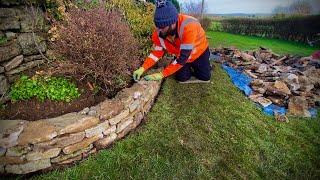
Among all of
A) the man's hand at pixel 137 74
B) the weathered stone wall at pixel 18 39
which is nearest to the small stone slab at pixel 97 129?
the man's hand at pixel 137 74

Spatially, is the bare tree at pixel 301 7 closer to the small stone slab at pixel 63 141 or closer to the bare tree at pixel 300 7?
the bare tree at pixel 300 7

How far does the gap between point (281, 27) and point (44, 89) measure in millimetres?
9915

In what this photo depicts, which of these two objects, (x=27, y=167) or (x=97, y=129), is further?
(x=97, y=129)

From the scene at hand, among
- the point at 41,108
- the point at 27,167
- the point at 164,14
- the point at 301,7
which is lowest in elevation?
the point at 27,167

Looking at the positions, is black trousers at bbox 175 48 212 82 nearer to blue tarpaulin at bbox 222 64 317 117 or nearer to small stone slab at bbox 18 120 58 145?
blue tarpaulin at bbox 222 64 317 117

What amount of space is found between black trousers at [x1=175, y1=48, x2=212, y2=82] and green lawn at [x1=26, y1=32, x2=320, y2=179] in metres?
0.38

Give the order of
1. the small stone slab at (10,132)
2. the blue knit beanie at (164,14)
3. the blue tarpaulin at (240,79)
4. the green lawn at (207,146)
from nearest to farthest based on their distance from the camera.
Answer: the small stone slab at (10,132) < the green lawn at (207,146) < the blue knit beanie at (164,14) < the blue tarpaulin at (240,79)

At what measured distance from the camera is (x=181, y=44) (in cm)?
420

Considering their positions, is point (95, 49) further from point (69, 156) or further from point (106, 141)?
point (69, 156)

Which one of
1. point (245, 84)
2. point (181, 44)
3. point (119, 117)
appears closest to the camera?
point (119, 117)

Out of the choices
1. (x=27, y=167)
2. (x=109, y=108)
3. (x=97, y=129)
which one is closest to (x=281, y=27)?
→ (x=109, y=108)

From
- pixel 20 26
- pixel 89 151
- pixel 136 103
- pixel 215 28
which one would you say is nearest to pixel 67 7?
pixel 20 26

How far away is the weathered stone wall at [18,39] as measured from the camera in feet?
12.2

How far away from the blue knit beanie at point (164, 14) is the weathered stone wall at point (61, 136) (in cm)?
112
